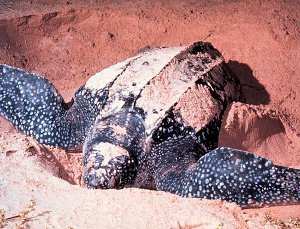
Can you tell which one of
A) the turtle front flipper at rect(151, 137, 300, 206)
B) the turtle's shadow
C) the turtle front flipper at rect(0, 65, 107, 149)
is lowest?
the turtle front flipper at rect(151, 137, 300, 206)

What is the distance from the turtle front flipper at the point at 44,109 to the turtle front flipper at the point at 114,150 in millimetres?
206

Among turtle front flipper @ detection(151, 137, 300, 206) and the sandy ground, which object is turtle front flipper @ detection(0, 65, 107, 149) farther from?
turtle front flipper @ detection(151, 137, 300, 206)

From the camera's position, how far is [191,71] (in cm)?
285

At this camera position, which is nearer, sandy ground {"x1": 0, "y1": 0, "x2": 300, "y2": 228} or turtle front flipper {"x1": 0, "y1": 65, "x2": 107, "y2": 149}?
turtle front flipper {"x1": 0, "y1": 65, "x2": 107, "y2": 149}

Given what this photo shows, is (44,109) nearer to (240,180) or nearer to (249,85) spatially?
(240,180)

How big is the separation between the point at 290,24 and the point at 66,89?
6.17 ft

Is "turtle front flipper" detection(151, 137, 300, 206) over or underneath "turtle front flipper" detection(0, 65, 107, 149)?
underneath

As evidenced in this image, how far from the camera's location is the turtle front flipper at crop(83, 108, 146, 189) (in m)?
2.28

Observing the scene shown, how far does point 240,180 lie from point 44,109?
1407mm

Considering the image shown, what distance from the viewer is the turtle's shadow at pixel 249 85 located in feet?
11.4

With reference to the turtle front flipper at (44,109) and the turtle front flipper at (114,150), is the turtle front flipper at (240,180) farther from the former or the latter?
the turtle front flipper at (44,109)

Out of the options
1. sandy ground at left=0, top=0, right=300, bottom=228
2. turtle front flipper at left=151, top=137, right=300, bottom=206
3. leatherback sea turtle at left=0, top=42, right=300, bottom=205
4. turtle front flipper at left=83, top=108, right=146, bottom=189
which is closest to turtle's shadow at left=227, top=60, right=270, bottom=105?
sandy ground at left=0, top=0, right=300, bottom=228

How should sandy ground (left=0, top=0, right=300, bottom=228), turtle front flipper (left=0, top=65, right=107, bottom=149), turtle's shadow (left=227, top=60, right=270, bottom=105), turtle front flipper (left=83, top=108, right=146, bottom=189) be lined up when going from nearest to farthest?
1. turtle front flipper (left=83, top=108, right=146, bottom=189)
2. turtle front flipper (left=0, top=65, right=107, bottom=149)
3. sandy ground (left=0, top=0, right=300, bottom=228)
4. turtle's shadow (left=227, top=60, right=270, bottom=105)

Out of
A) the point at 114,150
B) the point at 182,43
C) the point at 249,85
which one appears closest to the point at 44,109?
the point at 114,150
